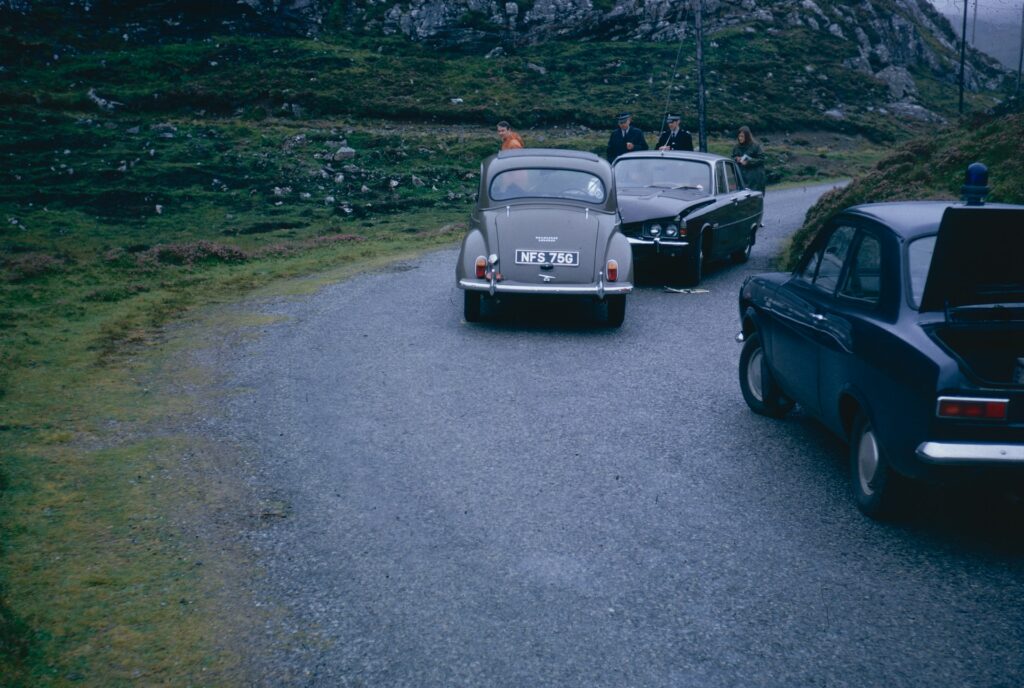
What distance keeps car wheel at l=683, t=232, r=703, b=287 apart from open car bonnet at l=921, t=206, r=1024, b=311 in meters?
7.86

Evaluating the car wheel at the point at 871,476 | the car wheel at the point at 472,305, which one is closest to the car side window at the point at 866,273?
the car wheel at the point at 871,476

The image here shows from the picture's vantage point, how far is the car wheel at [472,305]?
10461 mm

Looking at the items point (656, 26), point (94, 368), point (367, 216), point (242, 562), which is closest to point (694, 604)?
point (242, 562)

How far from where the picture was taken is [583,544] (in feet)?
16.0

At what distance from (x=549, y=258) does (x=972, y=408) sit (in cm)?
609

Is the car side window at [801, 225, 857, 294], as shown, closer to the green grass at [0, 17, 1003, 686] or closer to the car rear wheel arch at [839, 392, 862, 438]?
the car rear wheel arch at [839, 392, 862, 438]

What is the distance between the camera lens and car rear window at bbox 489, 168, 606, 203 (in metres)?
11.3

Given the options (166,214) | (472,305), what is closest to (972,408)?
(472,305)

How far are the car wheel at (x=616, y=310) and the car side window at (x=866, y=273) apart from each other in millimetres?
4699

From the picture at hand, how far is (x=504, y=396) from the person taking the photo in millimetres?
7652

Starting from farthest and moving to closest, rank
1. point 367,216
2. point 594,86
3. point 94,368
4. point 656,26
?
point 656,26, point 594,86, point 367,216, point 94,368

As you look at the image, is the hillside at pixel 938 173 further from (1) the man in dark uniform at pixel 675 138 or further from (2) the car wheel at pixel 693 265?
(1) the man in dark uniform at pixel 675 138

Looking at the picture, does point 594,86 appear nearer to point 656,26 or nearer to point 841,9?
point 656,26

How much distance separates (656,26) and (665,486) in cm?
6855
